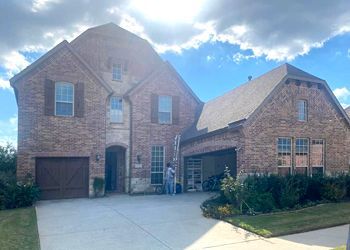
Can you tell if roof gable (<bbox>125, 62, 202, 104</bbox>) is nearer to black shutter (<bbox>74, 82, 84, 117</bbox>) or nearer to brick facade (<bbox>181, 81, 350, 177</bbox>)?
black shutter (<bbox>74, 82, 84, 117</bbox>)

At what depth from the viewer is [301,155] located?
1686 cm

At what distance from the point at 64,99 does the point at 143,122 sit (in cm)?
485

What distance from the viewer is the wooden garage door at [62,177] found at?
17.6 m

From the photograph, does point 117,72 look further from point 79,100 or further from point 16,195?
point 16,195

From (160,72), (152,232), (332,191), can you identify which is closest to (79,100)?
(160,72)

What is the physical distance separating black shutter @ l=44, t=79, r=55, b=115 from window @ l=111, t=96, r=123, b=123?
3535 millimetres

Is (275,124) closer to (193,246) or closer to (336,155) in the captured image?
(336,155)

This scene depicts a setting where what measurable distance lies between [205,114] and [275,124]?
19.9 feet

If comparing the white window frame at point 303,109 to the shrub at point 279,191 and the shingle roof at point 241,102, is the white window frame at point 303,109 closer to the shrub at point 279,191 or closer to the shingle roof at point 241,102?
the shingle roof at point 241,102

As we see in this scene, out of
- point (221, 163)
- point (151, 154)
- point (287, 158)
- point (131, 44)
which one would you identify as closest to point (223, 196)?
point (287, 158)

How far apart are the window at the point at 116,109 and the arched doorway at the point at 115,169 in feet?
5.77

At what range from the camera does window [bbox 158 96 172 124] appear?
21047 millimetres

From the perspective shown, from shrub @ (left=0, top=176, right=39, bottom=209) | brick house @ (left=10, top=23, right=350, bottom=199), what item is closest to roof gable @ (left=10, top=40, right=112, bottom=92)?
brick house @ (left=10, top=23, right=350, bottom=199)

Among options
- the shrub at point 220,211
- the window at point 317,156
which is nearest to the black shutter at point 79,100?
the shrub at point 220,211
